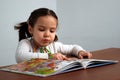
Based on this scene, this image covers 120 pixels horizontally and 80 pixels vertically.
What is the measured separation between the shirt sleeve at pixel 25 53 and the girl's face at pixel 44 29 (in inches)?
2.4

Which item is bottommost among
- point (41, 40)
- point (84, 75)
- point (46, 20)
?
point (84, 75)

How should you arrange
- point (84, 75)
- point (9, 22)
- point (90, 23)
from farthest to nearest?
point (90, 23), point (9, 22), point (84, 75)

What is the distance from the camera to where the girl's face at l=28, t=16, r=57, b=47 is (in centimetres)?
131

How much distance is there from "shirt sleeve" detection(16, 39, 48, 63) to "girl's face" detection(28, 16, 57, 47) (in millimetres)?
60

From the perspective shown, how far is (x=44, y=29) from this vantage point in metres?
1.31

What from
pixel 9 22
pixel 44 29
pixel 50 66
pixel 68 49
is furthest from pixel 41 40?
pixel 9 22

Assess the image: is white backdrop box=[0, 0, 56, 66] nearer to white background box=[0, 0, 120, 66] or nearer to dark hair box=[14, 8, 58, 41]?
white background box=[0, 0, 120, 66]

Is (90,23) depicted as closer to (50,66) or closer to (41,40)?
(41,40)

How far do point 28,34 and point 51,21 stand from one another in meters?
0.26

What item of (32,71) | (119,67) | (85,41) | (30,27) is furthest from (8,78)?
(85,41)

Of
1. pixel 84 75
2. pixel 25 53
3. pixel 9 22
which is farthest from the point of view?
pixel 9 22

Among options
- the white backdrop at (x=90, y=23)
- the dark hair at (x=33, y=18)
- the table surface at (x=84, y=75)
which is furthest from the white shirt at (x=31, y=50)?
the white backdrop at (x=90, y=23)

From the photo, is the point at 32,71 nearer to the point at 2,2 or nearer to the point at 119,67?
the point at 119,67

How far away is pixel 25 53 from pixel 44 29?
0.55ft
